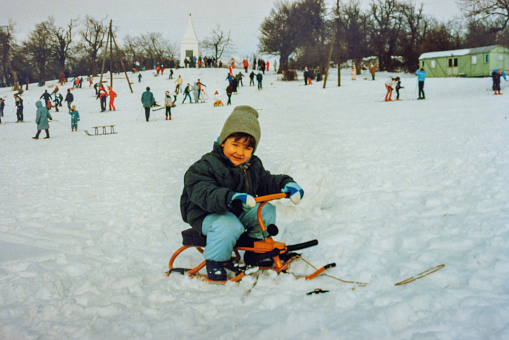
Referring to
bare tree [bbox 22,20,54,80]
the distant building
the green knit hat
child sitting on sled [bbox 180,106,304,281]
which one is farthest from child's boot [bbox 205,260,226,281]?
the distant building

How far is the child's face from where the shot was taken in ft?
9.59

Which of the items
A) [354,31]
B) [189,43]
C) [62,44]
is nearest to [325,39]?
[354,31]

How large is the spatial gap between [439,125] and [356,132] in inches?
87.1

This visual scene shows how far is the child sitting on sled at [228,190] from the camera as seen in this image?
2719mm

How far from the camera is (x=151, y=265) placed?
11.2 ft

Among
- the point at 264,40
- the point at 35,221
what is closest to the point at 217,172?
the point at 35,221

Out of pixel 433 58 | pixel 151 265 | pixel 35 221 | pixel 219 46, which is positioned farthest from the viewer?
pixel 219 46

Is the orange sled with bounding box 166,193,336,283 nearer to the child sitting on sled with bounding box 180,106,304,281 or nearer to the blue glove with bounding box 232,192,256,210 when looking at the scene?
the child sitting on sled with bounding box 180,106,304,281

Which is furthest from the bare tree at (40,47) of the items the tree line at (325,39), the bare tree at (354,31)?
the bare tree at (354,31)

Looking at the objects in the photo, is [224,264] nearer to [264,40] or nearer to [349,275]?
[349,275]

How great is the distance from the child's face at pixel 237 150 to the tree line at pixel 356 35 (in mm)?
48691

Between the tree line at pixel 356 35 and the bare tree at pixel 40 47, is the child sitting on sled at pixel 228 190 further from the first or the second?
the tree line at pixel 356 35

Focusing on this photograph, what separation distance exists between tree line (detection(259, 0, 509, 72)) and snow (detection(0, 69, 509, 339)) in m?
45.3

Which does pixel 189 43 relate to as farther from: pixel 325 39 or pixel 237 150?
pixel 237 150
